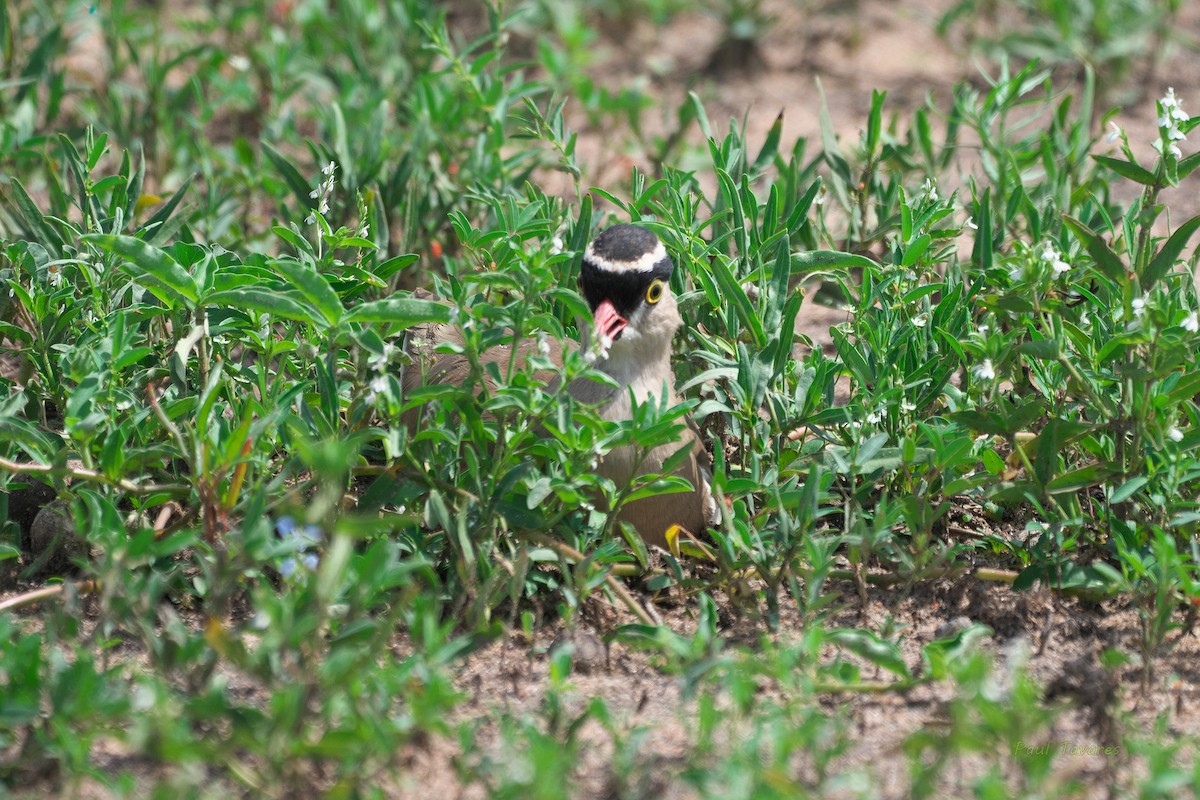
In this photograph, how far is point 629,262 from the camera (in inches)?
129

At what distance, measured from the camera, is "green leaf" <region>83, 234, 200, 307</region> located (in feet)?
9.45

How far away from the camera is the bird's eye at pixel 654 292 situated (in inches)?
131

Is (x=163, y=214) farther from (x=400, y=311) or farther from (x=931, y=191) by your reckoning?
(x=931, y=191)

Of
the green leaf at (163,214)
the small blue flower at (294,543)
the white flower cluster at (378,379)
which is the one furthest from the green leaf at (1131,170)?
the green leaf at (163,214)

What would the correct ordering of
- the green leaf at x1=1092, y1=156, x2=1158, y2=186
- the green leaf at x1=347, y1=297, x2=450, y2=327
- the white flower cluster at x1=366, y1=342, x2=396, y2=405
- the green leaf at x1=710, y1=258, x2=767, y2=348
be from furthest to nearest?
the green leaf at x1=710, y1=258, x2=767, y2=348, the green leaf at x1=1092, y1=156, x2=1158, y2=186, the green leaf at x1=347, y1=297, x2=450, y2=327, the white flower cluster at x1=366, y1=342, x2=396, y2=405

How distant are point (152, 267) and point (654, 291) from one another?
3.76 feet

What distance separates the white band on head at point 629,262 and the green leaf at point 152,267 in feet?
2.99

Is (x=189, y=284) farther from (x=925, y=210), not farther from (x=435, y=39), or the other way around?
(x=925, y=210)

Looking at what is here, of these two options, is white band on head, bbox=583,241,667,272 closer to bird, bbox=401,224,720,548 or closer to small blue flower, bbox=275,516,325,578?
bird, bbox=401,224,720,548

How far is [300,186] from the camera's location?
4.12 meters

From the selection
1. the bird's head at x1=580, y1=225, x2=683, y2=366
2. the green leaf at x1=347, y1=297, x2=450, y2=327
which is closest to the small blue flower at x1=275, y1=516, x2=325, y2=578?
the green leaf at x1=347, y1=297, x2=450, y2=327

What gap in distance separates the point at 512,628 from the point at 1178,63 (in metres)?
4.42

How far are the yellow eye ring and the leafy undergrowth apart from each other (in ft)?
0.31

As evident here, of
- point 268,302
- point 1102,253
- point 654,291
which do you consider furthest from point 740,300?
point 268,302
